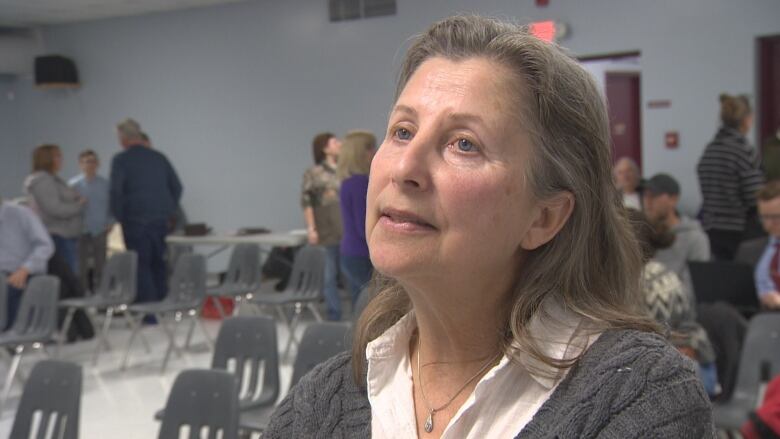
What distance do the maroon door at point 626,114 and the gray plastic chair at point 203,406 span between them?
6214 millimetres

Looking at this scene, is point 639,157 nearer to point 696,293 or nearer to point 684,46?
point 684,46

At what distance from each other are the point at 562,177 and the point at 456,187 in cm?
14

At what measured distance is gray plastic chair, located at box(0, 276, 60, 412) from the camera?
226 inches

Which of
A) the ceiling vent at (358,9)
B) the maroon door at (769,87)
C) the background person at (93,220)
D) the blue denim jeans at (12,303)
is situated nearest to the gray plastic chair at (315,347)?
the blue denim jeans at (12,303)

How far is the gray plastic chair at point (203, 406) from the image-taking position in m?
3.04

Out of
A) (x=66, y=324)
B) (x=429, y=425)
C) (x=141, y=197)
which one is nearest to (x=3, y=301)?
(x=66, y=324)

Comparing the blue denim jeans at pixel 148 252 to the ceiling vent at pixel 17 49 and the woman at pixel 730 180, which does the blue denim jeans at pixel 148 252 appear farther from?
the woman at pixel 730 180

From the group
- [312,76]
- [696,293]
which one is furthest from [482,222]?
[312,76]

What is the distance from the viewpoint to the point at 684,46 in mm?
7754

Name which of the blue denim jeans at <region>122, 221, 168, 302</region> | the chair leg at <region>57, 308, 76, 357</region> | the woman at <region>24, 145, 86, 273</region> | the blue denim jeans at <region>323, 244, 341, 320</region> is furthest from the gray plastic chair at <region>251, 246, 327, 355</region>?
the woman at <region>24, 145, 86, 273</region>

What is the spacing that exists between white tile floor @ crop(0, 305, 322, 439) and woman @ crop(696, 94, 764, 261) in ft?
10.7

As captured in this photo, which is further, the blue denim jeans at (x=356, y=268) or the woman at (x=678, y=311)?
the blue denim jeans at (x=356, y=268)

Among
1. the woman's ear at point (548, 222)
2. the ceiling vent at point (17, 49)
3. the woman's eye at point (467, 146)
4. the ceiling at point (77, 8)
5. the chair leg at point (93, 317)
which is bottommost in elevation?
the chair leg at point (93, 317)

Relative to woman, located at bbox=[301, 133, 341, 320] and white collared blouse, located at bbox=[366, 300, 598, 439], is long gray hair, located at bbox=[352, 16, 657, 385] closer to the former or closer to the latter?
white collared blouse, located at bbox=[366, 300, 598, 439]
